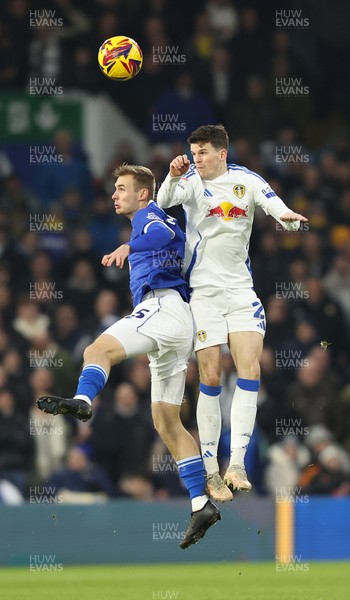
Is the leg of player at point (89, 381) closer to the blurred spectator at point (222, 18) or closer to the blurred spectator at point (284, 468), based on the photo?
the blurred spectator at point (284, 468)

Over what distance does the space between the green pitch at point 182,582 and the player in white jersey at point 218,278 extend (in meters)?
1.65

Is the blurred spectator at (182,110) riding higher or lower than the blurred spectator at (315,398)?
higher

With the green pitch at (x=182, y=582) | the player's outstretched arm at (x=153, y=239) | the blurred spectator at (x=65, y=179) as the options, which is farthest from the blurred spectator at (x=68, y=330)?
the player's outstretched arm at (x=153, y=239)

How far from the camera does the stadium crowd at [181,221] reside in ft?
55.2

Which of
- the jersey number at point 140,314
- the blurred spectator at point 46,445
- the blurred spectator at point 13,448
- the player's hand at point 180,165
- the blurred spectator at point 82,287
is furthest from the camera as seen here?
the blurred spectator at point 82,287

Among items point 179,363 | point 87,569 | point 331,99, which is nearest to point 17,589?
point 87,569

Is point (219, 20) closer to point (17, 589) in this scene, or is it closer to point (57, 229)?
point (57, 229)

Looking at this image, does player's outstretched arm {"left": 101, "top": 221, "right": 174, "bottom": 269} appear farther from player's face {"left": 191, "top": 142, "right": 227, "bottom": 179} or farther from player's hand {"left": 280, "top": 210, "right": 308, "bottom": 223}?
player's hand {"left": 280, "top": 210, "right": 308, "bottom": 223}

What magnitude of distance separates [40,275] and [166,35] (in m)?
4.39

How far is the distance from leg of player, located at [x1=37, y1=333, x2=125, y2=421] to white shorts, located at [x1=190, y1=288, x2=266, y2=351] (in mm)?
812

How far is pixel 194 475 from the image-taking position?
11.6 metres

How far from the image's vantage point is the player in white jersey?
11.5m

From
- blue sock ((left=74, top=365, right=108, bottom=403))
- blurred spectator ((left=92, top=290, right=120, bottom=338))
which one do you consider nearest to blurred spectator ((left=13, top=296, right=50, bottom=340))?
blurred spectator ((left=92, top=290, right=120, bottom=338))

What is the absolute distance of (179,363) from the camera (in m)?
11.6
